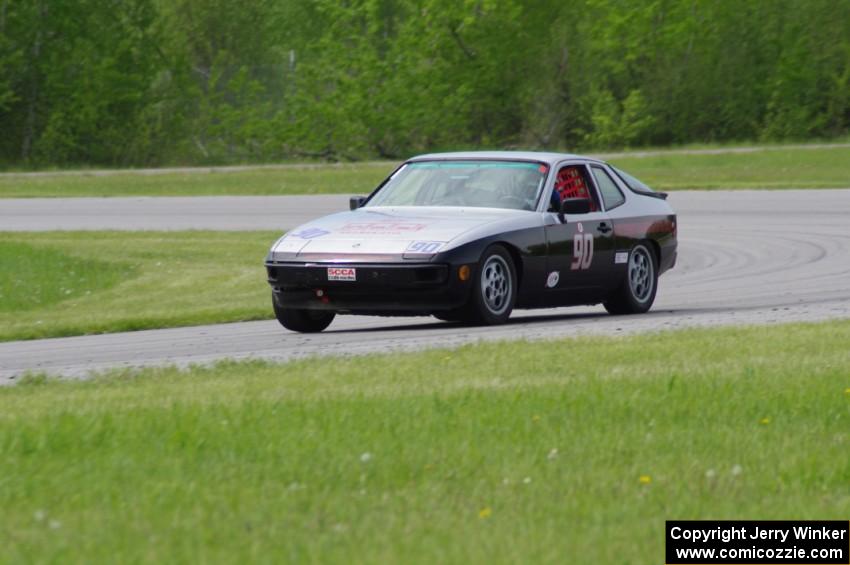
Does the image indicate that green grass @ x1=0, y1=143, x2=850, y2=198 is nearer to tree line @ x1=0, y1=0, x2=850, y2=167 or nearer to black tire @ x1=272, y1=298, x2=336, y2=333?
tree line @ x1=0, y1=0, x2=850, y2=167

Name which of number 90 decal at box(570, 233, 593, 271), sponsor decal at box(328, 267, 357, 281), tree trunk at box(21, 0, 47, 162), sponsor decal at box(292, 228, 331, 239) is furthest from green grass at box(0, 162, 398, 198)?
sponsor decal at box(328, 267, 357, 281)

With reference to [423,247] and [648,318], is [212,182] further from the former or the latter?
[423,247]

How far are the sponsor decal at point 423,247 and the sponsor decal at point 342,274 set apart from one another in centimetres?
43

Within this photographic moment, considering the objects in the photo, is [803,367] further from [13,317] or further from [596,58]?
[596,58]

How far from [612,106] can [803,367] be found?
4477 cm

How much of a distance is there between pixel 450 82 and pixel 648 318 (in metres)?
43.9

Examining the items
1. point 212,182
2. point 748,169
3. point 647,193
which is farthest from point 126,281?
point 748,169

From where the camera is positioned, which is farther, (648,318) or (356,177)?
(356,177)

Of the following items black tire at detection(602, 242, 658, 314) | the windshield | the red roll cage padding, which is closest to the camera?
the windshield

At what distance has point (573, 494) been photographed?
5.78 metres

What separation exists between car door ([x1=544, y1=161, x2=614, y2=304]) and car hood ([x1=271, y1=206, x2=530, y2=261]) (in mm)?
449

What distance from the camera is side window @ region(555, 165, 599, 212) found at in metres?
13.6

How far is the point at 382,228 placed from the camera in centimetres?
1238

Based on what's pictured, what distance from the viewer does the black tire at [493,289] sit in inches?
484
